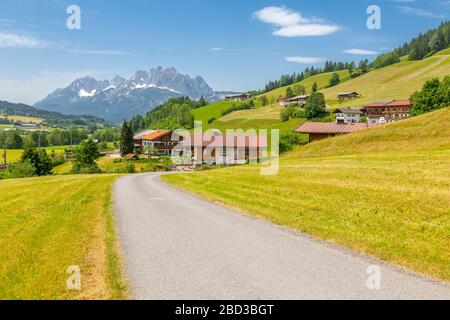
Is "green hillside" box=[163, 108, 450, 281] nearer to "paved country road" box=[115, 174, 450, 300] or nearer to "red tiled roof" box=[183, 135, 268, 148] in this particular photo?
"paved country road" box=[115, 174, 450, 300]

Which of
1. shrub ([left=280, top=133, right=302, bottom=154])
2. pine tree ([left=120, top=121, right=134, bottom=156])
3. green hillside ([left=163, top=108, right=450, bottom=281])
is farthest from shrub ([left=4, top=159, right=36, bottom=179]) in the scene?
pine tree ([left=120, top=121, right=134, bottom=156])

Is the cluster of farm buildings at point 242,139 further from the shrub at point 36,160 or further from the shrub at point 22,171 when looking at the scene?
the shrub at point 22,171

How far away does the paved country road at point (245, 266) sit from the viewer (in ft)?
31.4

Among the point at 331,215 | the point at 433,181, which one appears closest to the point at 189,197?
the point at 331,215

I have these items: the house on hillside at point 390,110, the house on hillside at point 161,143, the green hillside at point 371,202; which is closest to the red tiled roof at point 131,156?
the house on hillside at point 161,143

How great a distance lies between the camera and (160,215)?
21062 millimetres

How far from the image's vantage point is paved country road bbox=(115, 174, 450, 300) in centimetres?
959

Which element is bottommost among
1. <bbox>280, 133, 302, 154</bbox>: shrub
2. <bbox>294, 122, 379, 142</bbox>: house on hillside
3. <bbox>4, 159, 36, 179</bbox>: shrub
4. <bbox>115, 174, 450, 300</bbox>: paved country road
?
<bbox>4, 159, 36, 179</bbox>: shrub

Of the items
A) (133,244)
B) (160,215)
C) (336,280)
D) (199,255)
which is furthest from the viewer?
(160,215)

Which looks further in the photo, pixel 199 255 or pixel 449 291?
pixel 199 255

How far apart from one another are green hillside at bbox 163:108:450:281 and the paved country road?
117 centimetres

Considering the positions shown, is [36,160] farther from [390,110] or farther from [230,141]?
[390,110]

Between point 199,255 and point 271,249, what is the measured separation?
2.45 metres
